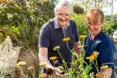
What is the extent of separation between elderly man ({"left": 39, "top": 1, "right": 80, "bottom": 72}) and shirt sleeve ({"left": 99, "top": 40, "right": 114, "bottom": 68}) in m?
0.56

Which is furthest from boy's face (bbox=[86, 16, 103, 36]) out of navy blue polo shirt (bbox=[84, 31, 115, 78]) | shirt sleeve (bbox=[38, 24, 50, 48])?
shirt sleeve (bbox=[38, 24, 50, 48])

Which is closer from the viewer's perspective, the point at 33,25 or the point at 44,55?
the point at 44,55

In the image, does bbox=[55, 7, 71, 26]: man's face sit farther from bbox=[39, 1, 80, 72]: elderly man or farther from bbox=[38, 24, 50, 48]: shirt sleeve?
bbox=[38, 24, 50, 48]: shirt sleeve

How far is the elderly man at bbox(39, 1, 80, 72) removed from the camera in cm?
294

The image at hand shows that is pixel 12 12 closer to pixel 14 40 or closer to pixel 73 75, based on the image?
pixel 14 40

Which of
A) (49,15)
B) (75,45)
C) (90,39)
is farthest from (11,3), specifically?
(90,39)

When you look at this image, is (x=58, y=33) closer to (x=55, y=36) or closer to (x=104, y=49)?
(x=55, y=36)

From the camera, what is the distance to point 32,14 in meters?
6.44

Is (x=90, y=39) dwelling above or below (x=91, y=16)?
below

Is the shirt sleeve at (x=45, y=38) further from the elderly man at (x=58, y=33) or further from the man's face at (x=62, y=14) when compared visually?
the man's face at (x=62, y=14)

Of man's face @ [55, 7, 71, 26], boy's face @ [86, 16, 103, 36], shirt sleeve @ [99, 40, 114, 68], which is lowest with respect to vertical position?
shirt sleeve @ [99, 40, 114, 68]

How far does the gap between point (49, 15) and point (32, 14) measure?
2.74ft

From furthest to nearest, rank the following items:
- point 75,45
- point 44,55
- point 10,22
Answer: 1. point 10,22
2. point 75,45
3. point 44,55

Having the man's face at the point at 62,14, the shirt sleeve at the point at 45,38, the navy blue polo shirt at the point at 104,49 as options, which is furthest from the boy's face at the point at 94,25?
the shirt sleeve at the point at 45,38
